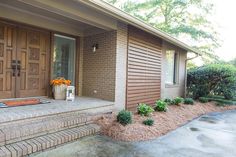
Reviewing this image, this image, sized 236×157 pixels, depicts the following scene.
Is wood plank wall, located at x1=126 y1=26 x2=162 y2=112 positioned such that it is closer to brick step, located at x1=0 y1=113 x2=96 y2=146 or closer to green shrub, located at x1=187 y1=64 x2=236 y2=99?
brick step, located at x1=0 y1=113 x2=96 y2=146

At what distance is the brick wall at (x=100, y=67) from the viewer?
5.93 m

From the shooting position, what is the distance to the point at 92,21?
5.14 m

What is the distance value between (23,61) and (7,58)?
1.38ft

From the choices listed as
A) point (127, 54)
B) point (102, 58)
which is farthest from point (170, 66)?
point (102, 58)

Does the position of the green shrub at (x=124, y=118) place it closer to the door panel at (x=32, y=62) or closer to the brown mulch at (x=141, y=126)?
the brown mulch at (x=141, y=126)


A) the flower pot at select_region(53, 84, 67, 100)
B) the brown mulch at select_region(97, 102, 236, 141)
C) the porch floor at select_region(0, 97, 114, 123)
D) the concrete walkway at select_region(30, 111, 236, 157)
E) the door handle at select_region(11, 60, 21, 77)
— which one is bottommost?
the concrete walkway at select_region(30, 111, 236, 157)

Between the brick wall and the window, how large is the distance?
13.1 feet

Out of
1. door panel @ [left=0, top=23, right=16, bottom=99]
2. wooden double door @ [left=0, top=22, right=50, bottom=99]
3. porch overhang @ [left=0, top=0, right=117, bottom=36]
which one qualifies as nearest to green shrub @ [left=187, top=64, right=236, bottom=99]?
porch overhang @ [left=0, top=0, right=117, bottom=36]

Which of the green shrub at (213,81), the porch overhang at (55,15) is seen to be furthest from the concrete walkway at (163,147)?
the green shrub at (213,81)

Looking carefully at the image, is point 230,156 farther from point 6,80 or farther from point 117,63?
point 6,80

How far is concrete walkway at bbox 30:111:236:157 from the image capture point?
11.1 feet

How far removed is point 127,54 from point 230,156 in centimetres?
396

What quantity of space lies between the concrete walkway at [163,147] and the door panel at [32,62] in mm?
2629

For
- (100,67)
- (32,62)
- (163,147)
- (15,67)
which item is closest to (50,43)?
(32,62)
